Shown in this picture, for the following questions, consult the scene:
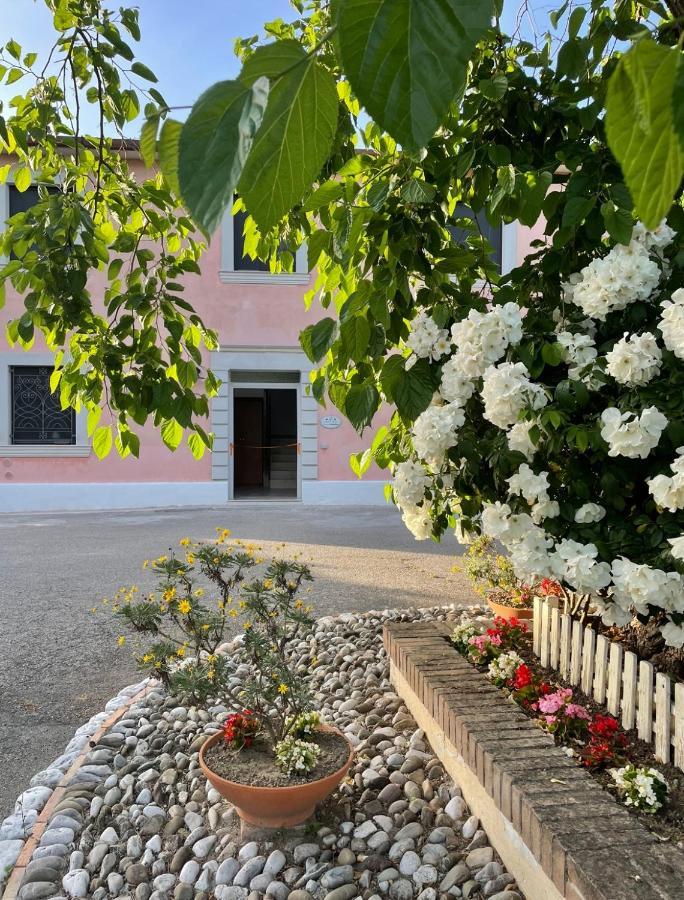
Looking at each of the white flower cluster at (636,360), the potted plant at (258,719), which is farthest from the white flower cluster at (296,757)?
the white flower cluster at (636,360)

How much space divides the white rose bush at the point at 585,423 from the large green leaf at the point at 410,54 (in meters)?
1.52

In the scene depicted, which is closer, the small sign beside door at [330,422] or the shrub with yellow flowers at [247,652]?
the shrub with yellow flowers at [247,652]

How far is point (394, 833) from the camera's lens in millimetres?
2490

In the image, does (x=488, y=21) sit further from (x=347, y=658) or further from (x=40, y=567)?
(x=40, y=567)

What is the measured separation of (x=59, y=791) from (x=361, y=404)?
2.23m

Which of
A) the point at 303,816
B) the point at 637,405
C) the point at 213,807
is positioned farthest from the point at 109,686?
the point at 637,405

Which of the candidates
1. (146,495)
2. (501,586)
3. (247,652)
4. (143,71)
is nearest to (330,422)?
(146,495)

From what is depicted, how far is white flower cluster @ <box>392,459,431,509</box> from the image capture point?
2.29 metres

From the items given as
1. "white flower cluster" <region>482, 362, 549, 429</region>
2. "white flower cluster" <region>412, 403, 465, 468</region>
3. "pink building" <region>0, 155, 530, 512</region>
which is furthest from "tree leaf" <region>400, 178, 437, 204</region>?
"pink building" <region>0, 155, 530, 512</region>

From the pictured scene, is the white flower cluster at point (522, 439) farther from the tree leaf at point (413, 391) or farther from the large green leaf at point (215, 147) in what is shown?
the large green leaf at point (215, 147)

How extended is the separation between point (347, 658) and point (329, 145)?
4062 millimetres

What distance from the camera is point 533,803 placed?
2021 millimetres

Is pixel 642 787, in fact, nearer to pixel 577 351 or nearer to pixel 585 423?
pixel 585 423

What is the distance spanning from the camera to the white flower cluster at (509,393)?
6.03 feet
